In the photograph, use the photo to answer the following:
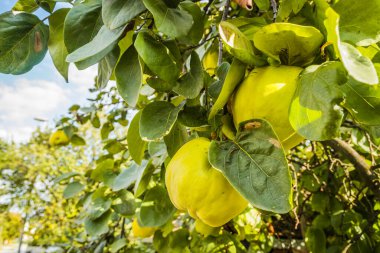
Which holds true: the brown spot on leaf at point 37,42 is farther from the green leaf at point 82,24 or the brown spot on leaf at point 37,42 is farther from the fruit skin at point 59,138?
the fruit skin at point 59,138

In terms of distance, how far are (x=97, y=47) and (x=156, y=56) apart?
8 centimetres

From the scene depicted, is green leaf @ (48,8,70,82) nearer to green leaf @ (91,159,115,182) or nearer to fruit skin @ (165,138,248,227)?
fruit skin @ (165,138,248,227)

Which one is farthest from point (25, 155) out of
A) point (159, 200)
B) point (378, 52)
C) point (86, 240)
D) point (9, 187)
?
point (378, 52)

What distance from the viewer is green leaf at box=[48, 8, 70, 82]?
652mm

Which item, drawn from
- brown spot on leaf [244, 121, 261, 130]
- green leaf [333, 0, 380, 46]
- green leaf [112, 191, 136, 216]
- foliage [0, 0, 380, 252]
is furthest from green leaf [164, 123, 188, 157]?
green leaf [112, 191, 136, 216]

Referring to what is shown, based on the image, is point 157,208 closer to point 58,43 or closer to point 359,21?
point 58,43

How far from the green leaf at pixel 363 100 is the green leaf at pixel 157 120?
0.24 meters

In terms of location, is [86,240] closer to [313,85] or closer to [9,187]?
[313,85]

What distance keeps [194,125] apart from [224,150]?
0.10 m

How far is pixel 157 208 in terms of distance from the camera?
930mm

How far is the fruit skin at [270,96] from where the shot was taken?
0.44 m

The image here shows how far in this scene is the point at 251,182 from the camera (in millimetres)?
A: 422

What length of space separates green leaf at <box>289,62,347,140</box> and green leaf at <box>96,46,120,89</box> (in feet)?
1.00

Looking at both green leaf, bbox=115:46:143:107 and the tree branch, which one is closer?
green leaf, bbox=115:46:143:107
